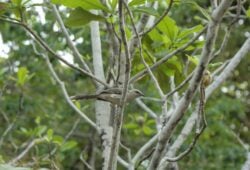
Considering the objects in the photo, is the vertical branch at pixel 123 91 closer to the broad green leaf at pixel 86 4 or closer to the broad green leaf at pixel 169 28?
the broad green leaf at pixel 86 4

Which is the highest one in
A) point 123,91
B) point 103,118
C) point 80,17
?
point 80,17

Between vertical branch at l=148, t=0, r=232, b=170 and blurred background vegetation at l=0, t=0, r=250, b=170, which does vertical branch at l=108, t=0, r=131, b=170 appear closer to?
vertical branch at l=148, t=0, r=232, b=170

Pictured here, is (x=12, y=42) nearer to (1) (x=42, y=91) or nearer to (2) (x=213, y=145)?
(1) (x=42, y=91)

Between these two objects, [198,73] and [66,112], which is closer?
[198,73]

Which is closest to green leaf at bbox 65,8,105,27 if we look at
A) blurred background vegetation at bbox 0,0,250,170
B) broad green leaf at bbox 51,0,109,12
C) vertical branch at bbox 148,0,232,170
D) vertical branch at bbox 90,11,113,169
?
broad green leaf at bbox 51,0,109,12

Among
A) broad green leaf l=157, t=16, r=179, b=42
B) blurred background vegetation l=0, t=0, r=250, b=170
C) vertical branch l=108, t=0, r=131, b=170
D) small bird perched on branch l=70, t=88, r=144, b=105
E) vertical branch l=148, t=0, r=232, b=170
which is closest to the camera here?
vertical branch l=148, t=0, r=232, b=170

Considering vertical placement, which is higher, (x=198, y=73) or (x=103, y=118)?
(x=198, y=73)

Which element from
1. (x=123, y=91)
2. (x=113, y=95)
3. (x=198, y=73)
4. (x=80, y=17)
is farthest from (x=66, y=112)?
(x=198, y=73)

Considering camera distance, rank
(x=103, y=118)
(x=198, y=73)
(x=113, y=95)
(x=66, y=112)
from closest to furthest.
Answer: (x=198, y=73) < (x=113, y=95) < (x=103, y=118) < (x=66, y=112)

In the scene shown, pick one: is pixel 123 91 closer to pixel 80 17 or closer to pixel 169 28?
pixel 80 17

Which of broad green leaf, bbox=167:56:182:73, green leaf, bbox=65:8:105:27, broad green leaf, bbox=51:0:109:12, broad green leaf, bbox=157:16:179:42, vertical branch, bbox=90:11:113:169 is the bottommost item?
vertical branch, bbox=90:11:113:169

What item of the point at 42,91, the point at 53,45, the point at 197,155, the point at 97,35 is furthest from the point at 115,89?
the point at 42,91

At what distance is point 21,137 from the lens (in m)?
4.39

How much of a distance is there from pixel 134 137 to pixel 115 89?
11.0ft
